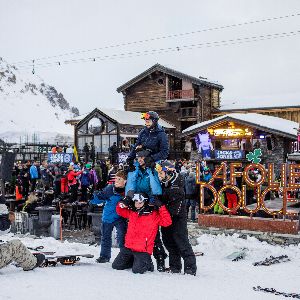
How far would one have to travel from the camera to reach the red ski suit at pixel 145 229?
651 centimetres

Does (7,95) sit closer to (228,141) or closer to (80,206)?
(228,141)

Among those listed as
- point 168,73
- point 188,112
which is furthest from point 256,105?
point 168,73

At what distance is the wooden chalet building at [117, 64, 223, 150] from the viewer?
117ft

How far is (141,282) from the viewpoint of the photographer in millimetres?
5879

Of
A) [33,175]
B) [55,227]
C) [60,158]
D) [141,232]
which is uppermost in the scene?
[60,158]

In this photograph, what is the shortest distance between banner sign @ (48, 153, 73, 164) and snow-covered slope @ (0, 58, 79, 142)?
44707 millimetres

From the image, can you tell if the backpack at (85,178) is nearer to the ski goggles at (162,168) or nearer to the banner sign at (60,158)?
the banner sign at (60,158)

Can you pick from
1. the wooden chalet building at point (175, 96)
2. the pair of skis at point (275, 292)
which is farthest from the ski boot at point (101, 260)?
the wooden chalet building at point (175, 96)

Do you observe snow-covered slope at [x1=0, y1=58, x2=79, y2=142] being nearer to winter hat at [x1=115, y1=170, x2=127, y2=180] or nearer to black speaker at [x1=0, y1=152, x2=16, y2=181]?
black speaker at [x1=0, y1=152, x2=16, y2=181]

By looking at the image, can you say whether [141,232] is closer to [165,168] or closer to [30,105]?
[165,168]

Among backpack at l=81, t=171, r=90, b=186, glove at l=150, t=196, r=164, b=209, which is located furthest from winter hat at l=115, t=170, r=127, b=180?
backpack at l=81, t=171, r=90, b=186

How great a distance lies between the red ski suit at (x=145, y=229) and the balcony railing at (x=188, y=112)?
2958cm

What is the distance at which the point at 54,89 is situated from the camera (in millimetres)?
103750

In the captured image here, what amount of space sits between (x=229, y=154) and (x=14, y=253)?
1772cm
